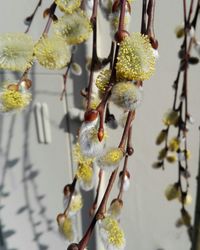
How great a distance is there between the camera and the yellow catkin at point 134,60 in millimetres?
232

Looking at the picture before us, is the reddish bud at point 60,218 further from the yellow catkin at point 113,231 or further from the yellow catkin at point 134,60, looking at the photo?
the yellow catkin at point 134,60

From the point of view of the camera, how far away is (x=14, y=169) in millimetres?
985

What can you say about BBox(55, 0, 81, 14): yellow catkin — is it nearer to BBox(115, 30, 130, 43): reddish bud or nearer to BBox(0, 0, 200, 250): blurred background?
BBox(115, 30, 130, 43): reddish bud

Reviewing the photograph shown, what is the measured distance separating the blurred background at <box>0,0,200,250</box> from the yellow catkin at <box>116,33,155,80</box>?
453 mm

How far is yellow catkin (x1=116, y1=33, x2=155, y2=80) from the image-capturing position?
0.23m

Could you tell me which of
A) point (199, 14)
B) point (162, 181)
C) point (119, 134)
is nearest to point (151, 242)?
point (162, 181)

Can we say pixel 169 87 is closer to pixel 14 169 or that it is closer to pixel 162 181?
pixel 162 181

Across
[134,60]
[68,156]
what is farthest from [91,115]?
[68,156]

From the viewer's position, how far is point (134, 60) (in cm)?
23

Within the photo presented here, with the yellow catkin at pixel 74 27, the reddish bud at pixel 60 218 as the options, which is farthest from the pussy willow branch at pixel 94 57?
the reddish bud at pixel 60 218

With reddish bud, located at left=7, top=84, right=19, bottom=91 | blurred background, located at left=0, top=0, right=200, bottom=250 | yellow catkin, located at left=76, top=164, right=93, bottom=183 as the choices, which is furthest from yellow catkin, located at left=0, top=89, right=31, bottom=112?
blurred background, located at left=0, top=0, right=200, bottom=250

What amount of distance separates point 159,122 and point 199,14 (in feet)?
1.28

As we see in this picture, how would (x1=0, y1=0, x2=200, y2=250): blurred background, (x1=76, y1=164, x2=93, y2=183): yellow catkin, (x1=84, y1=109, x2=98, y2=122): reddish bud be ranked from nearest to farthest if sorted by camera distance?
(x1=84, y1=109, x2=98, y2=122): reddish bud < (x1=76, y1=164, x2=93, y2=183): yellow catkin < (x1=0, y1=0, x2=200, y2=250): blurred background

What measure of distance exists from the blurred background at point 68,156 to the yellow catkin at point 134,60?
0.45m
